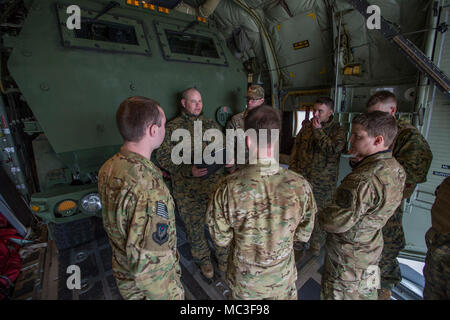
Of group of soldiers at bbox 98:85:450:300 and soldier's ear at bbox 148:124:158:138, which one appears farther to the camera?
soldier's ear at bbox 148:124:158:138

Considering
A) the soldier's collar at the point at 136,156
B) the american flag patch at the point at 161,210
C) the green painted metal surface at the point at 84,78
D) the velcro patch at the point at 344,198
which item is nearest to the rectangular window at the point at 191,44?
the green painted metal surface at the point at 84,78

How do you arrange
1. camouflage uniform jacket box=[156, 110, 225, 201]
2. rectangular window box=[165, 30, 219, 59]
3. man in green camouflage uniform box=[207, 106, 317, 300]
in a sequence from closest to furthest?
1. man in green camouflage uniform box=[207, 106, 317, 300]
2. camouflage uniform jacket box=[156, 110, 225, 201]
3. rectangular window box=[165, 30, 219, 59]

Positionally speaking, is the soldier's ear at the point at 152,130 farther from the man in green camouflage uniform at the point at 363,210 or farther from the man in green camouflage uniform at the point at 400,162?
the man in green camouflage uniform at the point at 400,162

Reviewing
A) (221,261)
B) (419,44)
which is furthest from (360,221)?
(419,44)

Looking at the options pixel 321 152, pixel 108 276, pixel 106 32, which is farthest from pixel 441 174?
pixel 106 32

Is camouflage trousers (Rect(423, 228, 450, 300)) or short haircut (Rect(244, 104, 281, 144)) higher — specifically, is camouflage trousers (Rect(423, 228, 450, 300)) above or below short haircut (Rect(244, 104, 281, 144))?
below

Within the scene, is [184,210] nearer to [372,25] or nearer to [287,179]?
[287,179]

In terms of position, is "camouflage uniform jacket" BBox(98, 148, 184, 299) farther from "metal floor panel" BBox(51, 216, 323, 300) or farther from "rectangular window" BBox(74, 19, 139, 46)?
"rectangular window" BBox(74, 19, 139, 46)

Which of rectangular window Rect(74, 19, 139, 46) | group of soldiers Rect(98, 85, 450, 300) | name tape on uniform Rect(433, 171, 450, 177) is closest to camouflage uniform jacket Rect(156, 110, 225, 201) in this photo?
group of soldiers Rect(98, 85, 450, 300)

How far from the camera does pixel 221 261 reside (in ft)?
7.66

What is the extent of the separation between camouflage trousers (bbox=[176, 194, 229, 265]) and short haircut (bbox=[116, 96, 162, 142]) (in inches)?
50.5

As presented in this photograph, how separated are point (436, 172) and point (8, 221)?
5.26 meters

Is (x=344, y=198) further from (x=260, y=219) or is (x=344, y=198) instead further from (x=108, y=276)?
(x=108, y=276)

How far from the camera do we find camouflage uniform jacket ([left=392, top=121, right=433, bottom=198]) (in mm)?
2002
